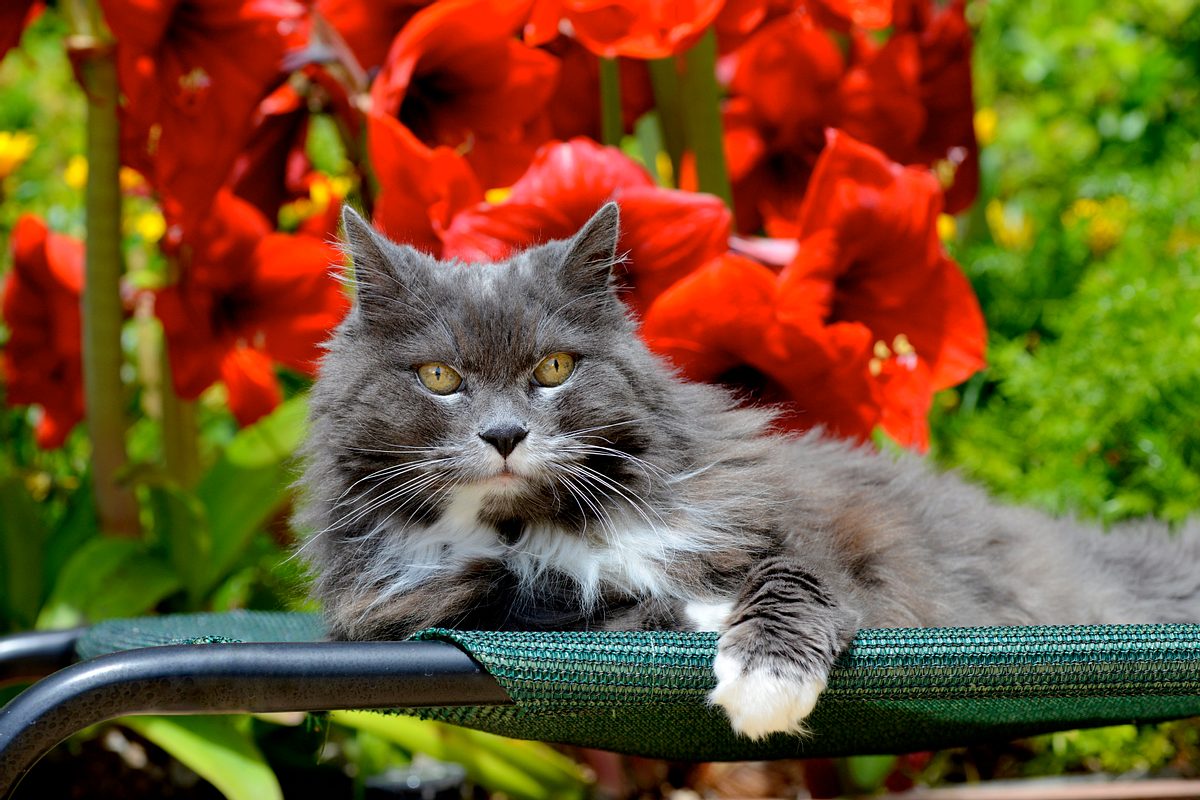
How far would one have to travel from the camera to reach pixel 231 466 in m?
1.95

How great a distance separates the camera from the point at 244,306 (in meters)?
1.90

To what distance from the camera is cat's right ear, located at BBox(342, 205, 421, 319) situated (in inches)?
43.8

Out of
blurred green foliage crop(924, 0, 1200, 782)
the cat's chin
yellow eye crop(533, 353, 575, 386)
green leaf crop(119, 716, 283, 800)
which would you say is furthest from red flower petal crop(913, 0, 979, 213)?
green leaf crop(119, 716, 283, 800)

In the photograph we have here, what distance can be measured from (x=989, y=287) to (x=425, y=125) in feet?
4.18

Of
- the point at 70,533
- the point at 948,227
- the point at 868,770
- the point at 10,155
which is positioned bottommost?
the point at 868,770

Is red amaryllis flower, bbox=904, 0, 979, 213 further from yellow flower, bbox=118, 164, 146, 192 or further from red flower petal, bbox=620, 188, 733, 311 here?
yellow flower, bbox=118, 164, 146, 192

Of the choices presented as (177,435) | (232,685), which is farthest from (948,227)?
(232,685)

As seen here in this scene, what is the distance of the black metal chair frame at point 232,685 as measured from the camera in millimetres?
875

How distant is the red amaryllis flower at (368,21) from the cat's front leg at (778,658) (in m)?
1.16

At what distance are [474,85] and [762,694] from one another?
44.2 inches

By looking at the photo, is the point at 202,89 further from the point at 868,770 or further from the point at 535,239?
the point at 868,770

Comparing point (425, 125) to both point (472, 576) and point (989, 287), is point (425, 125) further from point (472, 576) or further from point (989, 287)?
point (989, 287)

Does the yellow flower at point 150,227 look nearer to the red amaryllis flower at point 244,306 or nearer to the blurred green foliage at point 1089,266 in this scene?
the red amaryllis flower at point 244,306

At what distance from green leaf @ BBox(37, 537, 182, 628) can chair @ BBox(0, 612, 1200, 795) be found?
0.89m
